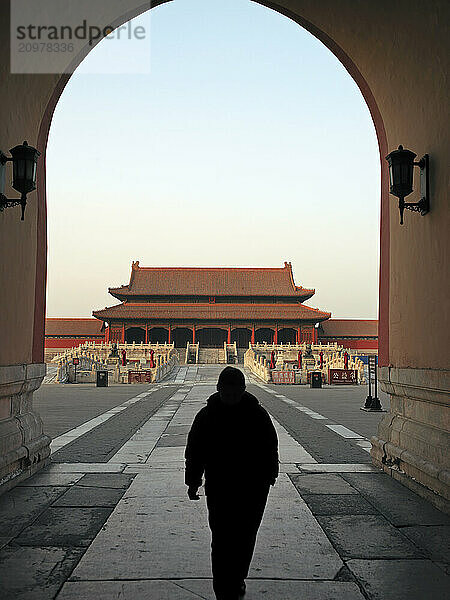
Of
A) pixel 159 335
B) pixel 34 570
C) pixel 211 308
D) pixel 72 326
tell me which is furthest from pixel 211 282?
pixel 34 570

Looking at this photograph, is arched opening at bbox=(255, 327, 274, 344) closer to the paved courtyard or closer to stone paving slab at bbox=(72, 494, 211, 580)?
the paved courtyard

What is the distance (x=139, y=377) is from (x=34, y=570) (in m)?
25.2

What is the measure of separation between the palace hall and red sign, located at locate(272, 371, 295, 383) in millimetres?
26246

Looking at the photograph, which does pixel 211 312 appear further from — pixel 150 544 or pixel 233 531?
pixel 233 531

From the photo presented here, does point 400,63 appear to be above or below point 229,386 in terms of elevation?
above

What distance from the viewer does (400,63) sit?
6.39m

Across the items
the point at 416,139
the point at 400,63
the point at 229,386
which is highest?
the point at 400,63

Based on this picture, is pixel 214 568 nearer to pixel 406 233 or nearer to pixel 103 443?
pixel 406 233

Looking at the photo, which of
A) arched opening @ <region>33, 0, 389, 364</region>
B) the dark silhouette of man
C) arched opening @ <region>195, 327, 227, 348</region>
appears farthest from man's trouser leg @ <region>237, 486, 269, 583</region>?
arched opening @ <region>195, 327, 227, 348</region>

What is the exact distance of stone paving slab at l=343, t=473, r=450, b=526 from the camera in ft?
16.0

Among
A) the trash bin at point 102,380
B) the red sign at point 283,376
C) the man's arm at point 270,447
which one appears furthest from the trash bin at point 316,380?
the man's arm at point 270,447

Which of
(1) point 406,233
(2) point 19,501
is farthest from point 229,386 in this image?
(1) point 406,233

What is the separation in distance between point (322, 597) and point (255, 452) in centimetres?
85

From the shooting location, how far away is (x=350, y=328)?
5947 centimetres
